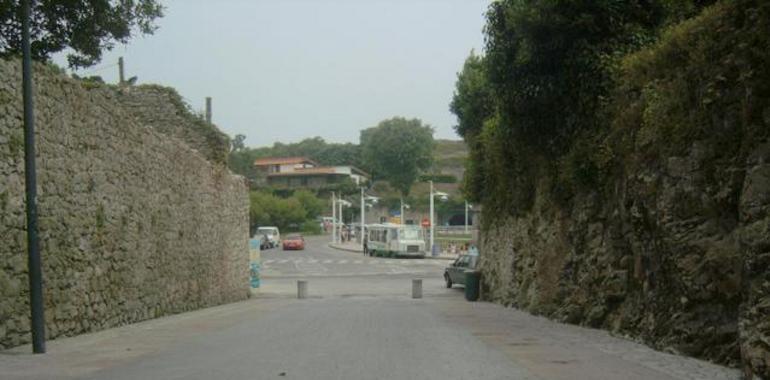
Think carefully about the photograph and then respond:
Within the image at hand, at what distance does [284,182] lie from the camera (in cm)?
13025

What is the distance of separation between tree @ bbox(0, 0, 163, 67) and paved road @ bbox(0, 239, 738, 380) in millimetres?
3991

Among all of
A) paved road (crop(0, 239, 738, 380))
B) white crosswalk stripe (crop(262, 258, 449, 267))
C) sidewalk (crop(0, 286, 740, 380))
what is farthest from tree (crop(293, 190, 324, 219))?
sidewalk (crop(0, 286, 740, 380))

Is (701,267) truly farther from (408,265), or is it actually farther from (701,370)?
(408,265)

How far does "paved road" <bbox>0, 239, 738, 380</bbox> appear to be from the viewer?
947 cm

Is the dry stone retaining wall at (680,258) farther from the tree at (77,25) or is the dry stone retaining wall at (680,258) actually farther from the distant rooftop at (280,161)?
the distant rooftop at (280,161)

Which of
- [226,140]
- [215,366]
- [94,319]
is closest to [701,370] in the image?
[215,366]

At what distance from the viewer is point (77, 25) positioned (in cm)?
971

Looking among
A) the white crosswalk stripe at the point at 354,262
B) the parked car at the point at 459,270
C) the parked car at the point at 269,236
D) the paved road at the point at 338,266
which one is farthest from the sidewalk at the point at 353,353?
the parked car at the point at 269,236

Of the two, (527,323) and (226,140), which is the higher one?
(226,140)

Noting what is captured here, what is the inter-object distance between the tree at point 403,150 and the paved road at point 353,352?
97.0 m

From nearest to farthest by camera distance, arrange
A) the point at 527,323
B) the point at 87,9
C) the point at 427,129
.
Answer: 1. the point at 87,9
2. the point at 527,323
3. the point at 427,129

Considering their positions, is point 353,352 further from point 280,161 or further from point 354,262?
point 280,161

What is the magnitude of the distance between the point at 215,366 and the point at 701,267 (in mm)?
6444

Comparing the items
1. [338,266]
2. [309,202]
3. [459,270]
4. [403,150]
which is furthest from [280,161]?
[459,270]
